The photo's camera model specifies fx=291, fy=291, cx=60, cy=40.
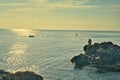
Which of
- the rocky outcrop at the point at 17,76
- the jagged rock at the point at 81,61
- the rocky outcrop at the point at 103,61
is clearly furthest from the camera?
the jagged rock at the point at 81,61

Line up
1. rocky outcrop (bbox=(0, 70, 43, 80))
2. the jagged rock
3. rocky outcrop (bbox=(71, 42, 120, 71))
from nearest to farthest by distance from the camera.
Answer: rocky outcrop (bbox=(0, 70, 43, 80)), rocky outcrop (bbox=(71, 42, 120, 71)), the jagged rock

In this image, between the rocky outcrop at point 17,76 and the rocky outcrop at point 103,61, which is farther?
the rocky outcrop at point 103,61

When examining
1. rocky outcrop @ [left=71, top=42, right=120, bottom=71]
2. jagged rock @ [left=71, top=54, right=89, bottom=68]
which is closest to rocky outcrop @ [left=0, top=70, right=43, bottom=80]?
rocky outcrop @ [left=71, top=42, right=120, bottom=71]

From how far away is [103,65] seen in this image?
5656 centimetres

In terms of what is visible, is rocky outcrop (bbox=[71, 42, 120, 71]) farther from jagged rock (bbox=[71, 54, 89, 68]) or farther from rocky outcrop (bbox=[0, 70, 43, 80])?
rocky outcrop (bbox=[0, 70, 43, 80])

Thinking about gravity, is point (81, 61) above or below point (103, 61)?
below

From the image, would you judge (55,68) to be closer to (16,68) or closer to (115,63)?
(16,68)

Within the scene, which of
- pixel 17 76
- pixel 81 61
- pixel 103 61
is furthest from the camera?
pixel 81 61

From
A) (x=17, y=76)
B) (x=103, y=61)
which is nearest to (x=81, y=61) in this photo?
(x=103, y=61)

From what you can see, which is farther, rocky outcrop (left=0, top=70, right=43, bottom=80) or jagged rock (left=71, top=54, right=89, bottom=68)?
jagged rock (left=71, top=54, right=89, bottom=68)

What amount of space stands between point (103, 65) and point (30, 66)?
15492 mm

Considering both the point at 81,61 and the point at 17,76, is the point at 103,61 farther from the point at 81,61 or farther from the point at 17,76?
the point at 17,76

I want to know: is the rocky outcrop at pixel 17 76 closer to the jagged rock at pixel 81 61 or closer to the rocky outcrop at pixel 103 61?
the rocky outcrop at pixel 103 61

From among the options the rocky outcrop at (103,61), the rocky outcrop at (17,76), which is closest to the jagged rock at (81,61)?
the rocky outcrop at (103,61)
